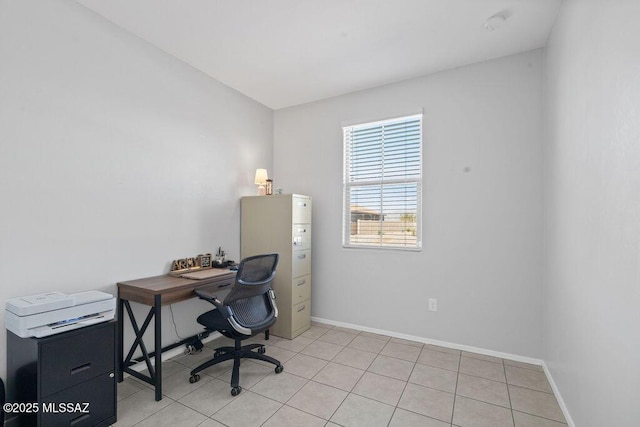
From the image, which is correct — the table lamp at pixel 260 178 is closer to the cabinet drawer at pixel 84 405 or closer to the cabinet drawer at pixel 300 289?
the cabinet drawer at pixel 300 289

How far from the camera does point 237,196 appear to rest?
3480mm

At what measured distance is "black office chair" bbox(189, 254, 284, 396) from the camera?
87.1 inches

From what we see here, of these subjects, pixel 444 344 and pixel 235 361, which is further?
pixel 444 344

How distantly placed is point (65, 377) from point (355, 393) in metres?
1.81

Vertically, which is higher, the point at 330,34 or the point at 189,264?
the point at 330,34

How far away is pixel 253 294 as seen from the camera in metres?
2.35

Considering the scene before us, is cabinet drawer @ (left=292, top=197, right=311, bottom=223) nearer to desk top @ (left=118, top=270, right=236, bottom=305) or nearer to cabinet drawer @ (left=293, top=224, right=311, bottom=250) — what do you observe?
cabinet drawer @ (left=293, top=224, right=311, bottom=250)

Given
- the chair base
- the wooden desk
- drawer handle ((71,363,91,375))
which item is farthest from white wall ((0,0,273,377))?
the chair base

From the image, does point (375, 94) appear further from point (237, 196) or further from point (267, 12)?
point (237, 196)

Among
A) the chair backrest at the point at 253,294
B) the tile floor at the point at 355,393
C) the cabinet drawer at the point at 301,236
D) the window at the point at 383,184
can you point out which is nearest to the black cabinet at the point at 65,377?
the tile floor at the point at 355,393

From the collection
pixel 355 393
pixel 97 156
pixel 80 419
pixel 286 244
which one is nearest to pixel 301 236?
pixel 286 244

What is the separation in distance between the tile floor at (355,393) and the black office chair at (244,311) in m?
0.15

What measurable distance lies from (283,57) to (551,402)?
137 inches

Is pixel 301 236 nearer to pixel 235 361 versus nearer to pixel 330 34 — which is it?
pixel 235 361
